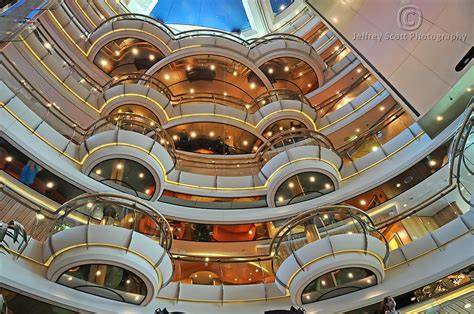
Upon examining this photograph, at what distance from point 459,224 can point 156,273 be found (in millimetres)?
5154

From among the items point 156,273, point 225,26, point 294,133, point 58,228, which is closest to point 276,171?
point 294,133

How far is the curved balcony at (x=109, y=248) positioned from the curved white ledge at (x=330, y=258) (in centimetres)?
218

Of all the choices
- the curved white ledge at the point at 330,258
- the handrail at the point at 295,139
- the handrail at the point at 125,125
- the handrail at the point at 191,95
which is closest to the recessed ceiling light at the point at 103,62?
the handrail at the point at 191,95

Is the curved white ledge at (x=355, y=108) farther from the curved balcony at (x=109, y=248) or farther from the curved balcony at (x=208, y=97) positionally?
the curved balcony at (x=109, y=248)

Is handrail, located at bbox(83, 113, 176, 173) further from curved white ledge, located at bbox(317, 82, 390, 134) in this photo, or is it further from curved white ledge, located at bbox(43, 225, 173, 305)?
curved white ledge, located at bbox(317, 82, 390, 134)

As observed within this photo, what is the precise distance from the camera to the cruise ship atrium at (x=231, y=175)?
21.6 ft

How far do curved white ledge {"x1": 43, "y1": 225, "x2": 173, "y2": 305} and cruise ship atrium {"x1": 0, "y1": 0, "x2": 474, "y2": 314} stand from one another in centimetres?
2

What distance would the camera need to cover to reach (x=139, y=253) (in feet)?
22.1

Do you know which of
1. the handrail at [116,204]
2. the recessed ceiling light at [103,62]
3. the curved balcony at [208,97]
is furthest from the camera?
the recessed ceiling light at [103,62]

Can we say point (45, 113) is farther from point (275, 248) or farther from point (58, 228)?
point (275, 248)

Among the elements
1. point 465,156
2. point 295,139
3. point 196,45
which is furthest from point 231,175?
point 465,156

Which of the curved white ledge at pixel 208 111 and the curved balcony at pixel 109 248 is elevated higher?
the curved white ledge at pixel 208 111

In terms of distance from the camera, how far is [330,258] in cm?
707

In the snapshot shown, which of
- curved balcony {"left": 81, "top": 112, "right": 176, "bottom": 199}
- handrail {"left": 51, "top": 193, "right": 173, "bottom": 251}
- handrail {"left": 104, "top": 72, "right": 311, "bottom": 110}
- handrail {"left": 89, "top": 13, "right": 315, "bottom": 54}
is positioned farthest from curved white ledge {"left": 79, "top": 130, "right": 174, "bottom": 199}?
handrail {"left": 89, "top": 13, "right": 315, "bottom": 54}
